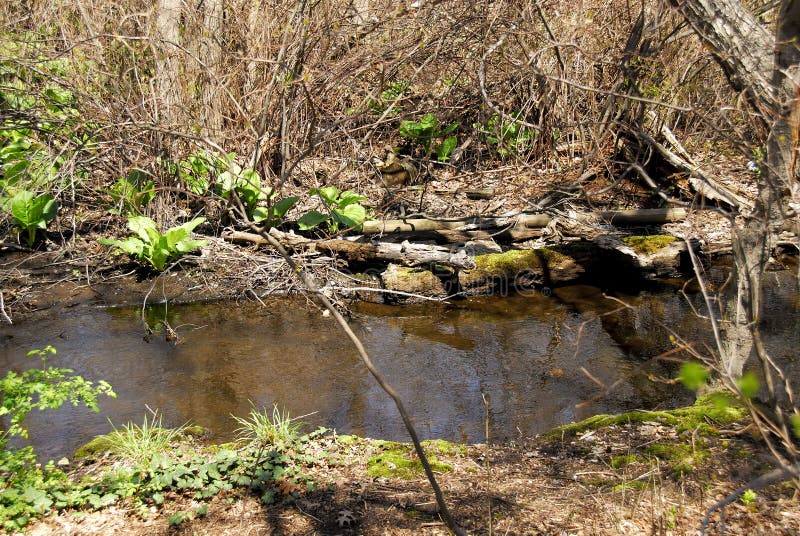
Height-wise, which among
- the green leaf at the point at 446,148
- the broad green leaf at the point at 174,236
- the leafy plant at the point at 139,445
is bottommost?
the leafy plant at the point at 139,445

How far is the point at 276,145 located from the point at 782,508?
26.4 ft

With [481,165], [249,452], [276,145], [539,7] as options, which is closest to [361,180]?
[276,145]

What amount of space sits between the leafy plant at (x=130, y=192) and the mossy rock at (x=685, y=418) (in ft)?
19.7

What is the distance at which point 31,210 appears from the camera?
8555 millimetres

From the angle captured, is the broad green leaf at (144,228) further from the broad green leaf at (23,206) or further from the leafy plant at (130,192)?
the broad green leaf at (23,206)

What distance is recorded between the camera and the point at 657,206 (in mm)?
10133

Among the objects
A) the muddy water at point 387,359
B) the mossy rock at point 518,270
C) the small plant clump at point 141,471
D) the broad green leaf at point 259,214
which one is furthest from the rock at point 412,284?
the small plant clump at point 141,471

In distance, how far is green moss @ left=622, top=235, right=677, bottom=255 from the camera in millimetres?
8297

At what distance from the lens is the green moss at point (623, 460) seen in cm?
398

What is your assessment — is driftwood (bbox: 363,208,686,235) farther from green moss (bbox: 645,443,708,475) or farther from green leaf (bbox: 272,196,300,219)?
green moss (bbox: 645,443,708,475)

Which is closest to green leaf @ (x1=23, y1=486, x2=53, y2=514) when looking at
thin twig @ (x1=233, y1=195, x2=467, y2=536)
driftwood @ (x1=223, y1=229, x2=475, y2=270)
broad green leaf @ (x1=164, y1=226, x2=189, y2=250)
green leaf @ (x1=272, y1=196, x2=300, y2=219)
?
thin twig @ (x1=233, y1=195, x2=467, y2=536)

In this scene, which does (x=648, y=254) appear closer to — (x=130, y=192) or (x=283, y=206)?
(x=283, y=206)

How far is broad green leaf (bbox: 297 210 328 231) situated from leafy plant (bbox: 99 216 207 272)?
1.25 m

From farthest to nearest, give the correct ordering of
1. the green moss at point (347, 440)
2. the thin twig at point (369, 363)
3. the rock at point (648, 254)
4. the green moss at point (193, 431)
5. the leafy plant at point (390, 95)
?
the leafy plant at point (390, 95), the rock at point (648, 254), the green moss at point (193, 431), the green moss at point (347, 440), the thin twig at point (369, 363)
